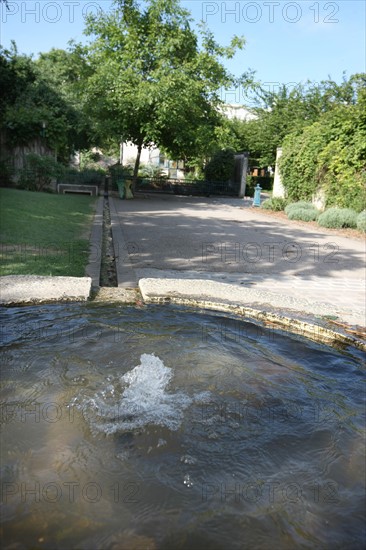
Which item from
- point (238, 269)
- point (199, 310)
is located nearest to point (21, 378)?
point (199, 310)

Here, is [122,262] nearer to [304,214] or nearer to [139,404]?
[139,404]

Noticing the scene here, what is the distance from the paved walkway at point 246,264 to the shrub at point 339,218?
0.49 m

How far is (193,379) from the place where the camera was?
3049 millimetres

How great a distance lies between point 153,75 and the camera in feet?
58.4

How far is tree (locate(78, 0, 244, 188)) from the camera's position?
692 inches

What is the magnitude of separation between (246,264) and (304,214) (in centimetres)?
849

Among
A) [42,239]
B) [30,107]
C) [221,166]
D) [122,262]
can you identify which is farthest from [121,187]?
[122,262]

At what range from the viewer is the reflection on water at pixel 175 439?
72.5 inches

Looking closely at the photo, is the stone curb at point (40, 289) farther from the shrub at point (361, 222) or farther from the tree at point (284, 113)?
the tree at point (284, 113)

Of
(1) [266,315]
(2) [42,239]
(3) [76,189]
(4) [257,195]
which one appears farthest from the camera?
(4) [257,195]

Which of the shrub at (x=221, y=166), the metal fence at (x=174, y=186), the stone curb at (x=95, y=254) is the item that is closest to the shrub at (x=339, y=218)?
the stone curb at (x=95, y=254)

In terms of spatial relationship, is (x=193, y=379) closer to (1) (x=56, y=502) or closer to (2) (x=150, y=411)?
(2) (x=150, y=411)

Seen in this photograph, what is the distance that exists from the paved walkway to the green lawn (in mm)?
704

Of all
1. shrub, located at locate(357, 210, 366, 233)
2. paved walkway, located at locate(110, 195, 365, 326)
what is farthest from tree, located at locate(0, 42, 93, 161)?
shrub, located at locate(357, 210, 366, 233)
